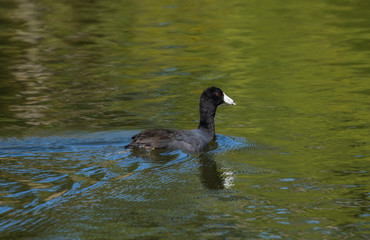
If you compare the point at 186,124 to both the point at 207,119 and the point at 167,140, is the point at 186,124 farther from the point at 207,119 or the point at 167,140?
the point at 167,140

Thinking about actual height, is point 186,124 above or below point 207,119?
below

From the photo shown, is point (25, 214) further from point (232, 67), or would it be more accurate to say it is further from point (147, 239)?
point (232, 67)

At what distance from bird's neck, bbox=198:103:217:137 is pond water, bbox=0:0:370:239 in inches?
13.7


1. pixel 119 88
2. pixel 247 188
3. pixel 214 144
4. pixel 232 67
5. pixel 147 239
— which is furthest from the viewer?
pixel 232 67

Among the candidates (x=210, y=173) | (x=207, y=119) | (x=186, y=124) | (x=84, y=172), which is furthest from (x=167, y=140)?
(x=186, y=124)

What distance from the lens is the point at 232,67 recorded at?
15.5m

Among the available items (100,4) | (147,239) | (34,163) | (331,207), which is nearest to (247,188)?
(331,207)

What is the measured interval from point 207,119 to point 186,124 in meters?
0.87

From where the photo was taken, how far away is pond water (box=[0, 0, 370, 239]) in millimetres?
6594

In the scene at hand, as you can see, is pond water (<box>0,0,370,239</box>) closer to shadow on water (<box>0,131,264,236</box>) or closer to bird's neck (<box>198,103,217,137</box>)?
shadow on water (<box>0,131,264,236</box>)

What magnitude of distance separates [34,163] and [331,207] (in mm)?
3965

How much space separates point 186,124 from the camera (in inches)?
438

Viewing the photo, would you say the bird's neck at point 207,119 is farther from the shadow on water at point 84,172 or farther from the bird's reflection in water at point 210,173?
the bird's reflection in water at point 210,173

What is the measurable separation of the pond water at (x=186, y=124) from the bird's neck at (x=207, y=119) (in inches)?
13.7
